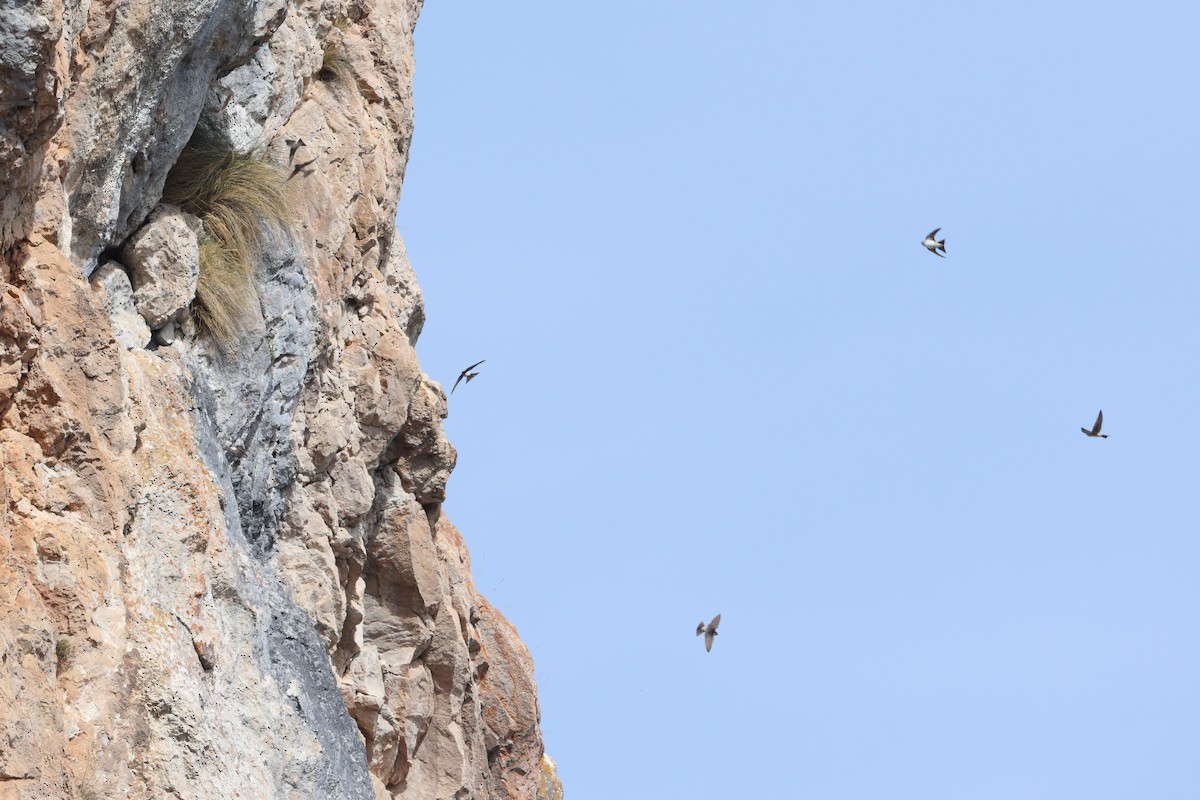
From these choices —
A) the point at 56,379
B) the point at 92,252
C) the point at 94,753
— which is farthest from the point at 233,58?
the point at 94,753

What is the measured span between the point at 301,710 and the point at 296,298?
252 cm

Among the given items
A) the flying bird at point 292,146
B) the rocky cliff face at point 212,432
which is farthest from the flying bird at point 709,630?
the flying bird at point 292,146

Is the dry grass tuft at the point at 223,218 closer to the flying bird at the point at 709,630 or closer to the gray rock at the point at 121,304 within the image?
the gray rock at the point at 121,304

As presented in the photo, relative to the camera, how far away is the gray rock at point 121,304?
817cm

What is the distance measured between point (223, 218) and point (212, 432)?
140 centimetres

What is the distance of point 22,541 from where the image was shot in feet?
21.4

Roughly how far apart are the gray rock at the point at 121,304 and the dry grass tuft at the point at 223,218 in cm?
67

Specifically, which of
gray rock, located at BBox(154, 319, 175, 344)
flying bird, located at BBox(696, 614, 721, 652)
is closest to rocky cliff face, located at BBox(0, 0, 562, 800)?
gray rock, located at BBox(154, 319, 175, 344)

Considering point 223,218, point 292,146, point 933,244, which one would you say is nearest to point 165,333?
point 223,218

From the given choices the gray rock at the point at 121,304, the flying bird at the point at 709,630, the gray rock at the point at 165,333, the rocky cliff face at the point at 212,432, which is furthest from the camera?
the flying bird at the point at 709,630

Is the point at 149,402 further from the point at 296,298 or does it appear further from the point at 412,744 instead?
the point at 412,744

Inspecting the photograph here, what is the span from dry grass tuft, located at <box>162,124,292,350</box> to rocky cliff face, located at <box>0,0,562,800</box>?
0.06 meters

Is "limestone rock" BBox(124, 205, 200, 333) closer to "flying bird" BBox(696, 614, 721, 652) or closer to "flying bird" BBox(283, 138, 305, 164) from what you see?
"flying bird" BBox(283, 138, 305, 164)

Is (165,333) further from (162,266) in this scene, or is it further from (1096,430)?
(1096,430)
